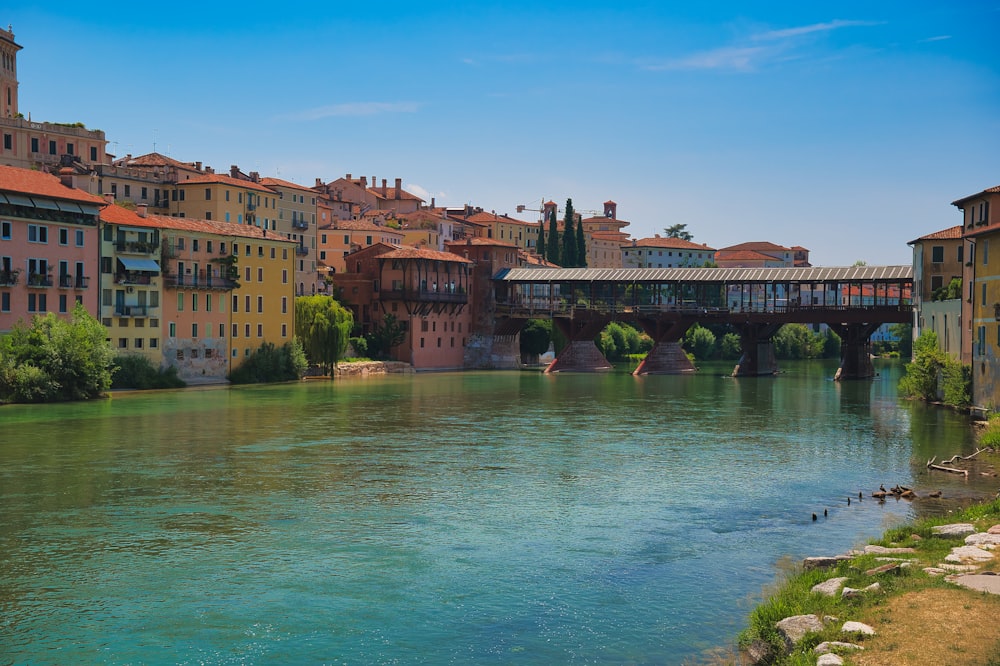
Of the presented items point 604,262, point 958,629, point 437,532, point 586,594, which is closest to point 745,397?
point 437,532

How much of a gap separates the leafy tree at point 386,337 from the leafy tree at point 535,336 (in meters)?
16.4

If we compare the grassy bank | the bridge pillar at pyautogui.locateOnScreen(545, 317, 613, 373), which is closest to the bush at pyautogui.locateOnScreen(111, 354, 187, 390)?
the bridge pillar at pyautogui.locateOnScreen(545, 317, 613, 373)

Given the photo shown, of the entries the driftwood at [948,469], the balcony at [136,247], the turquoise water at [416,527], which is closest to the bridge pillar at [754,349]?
the turquoise water at [416,527]

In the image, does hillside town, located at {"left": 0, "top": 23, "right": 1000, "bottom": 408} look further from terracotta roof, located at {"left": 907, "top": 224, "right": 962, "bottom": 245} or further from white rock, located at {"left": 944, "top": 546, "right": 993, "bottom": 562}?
white rock, located at {"left": 944, "top": 546, "right": 993, "bottom": 562}

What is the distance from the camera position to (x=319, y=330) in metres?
79.8

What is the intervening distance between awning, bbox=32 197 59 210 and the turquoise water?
12.9 m

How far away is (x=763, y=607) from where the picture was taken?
17.0 metres

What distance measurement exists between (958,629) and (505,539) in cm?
1144

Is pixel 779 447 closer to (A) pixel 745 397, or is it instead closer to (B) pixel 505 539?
(B) pixel 505 539

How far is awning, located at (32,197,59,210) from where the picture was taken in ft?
192

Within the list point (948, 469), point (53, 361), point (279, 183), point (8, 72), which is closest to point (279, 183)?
point (279, 183)

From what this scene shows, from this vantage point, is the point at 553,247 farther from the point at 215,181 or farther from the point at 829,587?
the point at 829,587

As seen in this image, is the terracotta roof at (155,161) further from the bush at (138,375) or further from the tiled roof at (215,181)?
the bush at (138,375)

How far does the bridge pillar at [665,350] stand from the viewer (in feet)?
301
